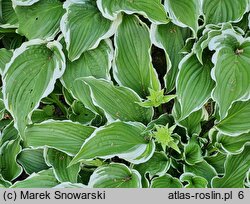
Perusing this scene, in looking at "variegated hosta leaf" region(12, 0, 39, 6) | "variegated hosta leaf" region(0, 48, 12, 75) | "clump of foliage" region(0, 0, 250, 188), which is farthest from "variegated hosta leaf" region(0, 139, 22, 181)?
"variegated hosta leaf" region(12, 0, 39, 6)

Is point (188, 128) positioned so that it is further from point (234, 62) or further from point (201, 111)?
point (234, 62)

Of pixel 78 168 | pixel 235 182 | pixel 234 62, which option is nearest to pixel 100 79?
pixel 78 168

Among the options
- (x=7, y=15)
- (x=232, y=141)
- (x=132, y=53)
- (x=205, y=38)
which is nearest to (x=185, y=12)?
(x=205, y=38)

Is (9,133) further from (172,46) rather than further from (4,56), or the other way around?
(172,46)

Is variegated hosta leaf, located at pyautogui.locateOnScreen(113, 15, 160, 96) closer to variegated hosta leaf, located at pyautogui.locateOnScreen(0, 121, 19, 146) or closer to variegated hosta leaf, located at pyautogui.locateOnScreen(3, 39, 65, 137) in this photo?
variegated hosta leaf, located at pyautogui.locateOnScreen(3, 39, 65, 137)

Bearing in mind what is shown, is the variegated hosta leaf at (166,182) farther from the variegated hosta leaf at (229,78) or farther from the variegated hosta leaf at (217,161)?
the variegated hosta leaf at (229,78)

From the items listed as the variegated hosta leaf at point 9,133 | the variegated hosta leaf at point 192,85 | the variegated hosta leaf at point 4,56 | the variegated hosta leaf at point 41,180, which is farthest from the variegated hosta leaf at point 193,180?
the variegated hosta leaf at point 4,56
